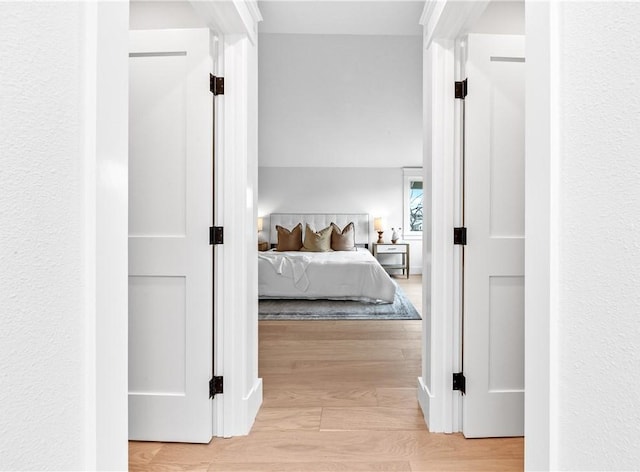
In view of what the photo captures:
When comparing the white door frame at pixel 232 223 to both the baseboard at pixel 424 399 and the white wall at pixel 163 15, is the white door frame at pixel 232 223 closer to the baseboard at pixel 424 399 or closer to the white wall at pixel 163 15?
the white wall at pixel 163 15

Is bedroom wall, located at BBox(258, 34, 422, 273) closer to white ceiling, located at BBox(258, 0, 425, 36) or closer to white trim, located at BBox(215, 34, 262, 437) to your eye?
white ceiling, located at BBox(258, 0, 425, 36)

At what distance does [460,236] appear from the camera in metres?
2.03

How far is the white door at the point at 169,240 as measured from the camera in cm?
195

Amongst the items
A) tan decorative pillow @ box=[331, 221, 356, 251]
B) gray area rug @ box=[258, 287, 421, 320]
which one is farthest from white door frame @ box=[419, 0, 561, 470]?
tan decorative pillow @ box=[331, 221, 356, 251]

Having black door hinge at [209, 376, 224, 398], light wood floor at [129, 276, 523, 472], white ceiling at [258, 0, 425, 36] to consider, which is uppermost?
white ceiling at [258, 0, 425, 36]

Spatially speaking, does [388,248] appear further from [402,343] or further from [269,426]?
[269,426]

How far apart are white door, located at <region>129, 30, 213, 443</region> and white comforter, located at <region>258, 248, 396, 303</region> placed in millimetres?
3229
